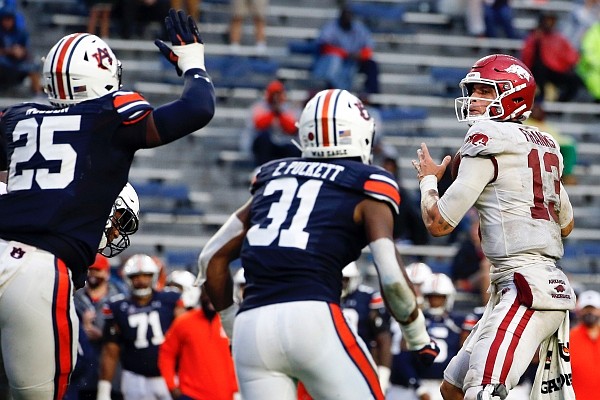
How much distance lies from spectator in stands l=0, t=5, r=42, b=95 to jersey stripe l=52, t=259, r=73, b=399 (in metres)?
8.78

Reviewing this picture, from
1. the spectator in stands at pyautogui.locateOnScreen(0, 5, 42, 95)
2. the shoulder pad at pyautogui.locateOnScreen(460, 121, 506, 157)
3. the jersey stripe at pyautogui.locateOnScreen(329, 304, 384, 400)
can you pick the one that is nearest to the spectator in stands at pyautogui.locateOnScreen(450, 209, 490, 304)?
the spectator in stands at pyautogui.locateOnScreen(0, 5, 42, 95)

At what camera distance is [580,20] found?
16.6m

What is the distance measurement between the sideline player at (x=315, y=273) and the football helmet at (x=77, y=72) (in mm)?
839

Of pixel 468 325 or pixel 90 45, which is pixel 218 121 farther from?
pixel 90 45

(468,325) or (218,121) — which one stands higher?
(218,121)

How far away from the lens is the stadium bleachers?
14.5 m

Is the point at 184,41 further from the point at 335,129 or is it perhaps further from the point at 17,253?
the point at 17,253

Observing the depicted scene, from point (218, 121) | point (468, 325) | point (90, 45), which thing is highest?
point (90, 45)

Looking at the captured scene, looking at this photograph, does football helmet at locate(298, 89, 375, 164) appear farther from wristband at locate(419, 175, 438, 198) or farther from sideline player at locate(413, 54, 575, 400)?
sideline player at locate(413, 54, 575, 400)

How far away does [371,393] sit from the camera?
19.1 ft

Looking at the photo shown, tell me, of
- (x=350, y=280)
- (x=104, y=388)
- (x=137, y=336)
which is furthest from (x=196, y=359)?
(x=350, y=280)

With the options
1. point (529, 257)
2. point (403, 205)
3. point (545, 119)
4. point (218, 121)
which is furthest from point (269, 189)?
point (545, 119)

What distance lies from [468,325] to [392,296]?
5.46 m

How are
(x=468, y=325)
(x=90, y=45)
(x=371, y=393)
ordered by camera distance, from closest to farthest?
1. (x=371, y=393)
2. (x=90, y=45)
3. (x=468, y=325)
